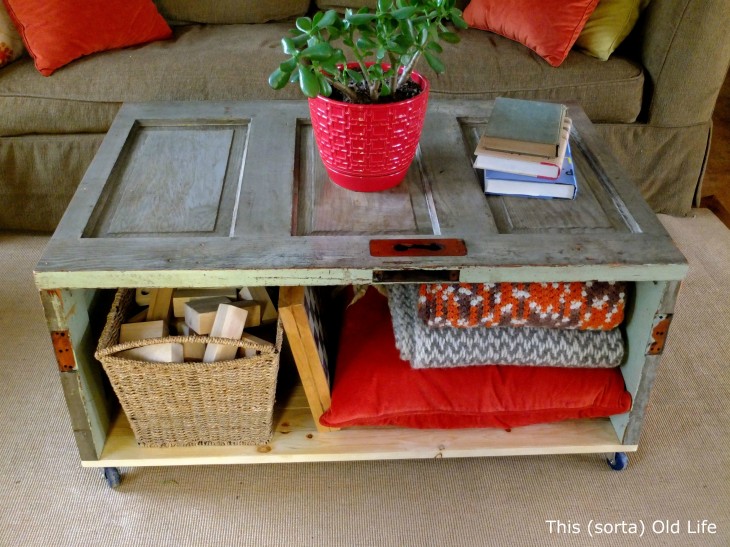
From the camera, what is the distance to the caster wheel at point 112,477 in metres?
1.16

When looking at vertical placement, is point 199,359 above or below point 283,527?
above

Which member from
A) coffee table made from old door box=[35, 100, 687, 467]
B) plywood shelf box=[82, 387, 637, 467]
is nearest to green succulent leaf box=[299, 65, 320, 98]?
coffee table made from old door box=[35, 100, 687, 467]

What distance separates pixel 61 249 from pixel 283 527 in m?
0.55

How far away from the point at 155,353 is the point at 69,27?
1.05 m

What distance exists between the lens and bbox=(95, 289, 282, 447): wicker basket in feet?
3.43

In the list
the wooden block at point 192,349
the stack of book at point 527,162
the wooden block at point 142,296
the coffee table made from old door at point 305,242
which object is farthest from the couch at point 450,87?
the wooden block at point 192,349

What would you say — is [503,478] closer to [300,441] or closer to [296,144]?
[300,441]

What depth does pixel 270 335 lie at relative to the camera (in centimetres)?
119

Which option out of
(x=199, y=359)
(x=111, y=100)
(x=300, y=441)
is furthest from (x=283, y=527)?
(x=111, y=100)

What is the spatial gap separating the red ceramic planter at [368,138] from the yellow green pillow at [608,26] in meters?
0.82

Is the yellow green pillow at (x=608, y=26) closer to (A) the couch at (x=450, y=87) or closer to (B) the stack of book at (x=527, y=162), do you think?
(A) the couch at (x=450, y=87)

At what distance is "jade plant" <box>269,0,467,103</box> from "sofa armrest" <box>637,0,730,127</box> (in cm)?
88

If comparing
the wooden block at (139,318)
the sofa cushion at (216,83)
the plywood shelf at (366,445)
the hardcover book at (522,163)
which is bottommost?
the plywood shelf at (366,445)

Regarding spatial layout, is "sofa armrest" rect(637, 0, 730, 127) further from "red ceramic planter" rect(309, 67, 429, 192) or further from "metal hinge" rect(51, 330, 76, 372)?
"metal hinge" rect(51, 330, 76, 372)
